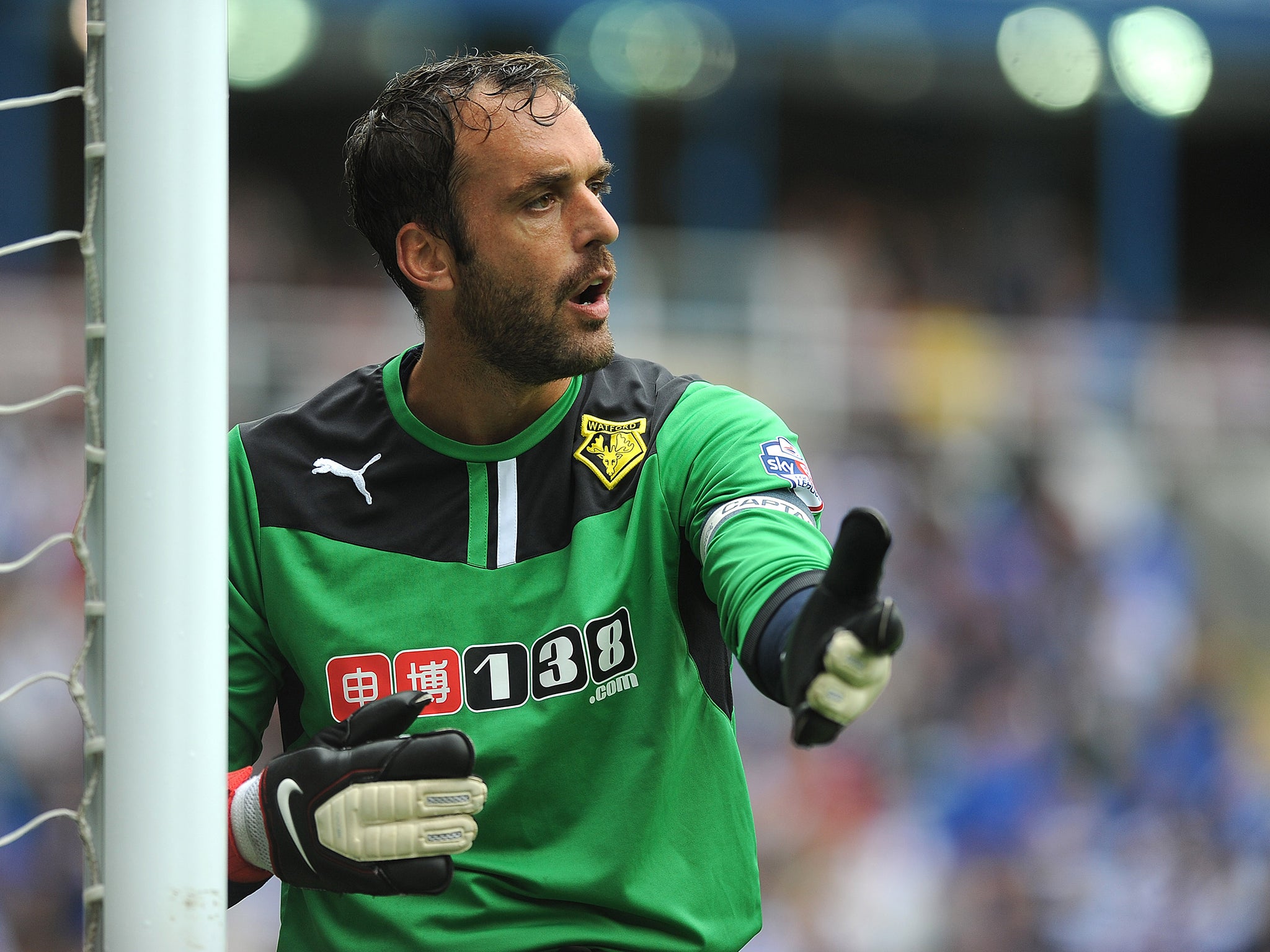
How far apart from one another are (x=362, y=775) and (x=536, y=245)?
3.05 ft

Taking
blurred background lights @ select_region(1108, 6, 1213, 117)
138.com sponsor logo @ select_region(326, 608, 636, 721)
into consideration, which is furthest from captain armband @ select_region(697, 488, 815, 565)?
blurred background lights @ select_region(1108, 6, 1213, 117)

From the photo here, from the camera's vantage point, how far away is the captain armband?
6.69 feet

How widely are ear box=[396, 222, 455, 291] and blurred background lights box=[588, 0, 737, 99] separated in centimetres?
786

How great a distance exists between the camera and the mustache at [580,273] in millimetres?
2396

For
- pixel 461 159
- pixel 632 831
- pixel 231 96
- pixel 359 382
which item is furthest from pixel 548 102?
pixel 231 96

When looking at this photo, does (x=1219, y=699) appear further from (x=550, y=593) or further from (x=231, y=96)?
(x=231, y=96)

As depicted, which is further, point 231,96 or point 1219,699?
point 231,96

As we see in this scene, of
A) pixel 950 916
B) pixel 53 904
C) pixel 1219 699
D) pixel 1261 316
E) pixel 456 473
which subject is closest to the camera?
pixel 456 473

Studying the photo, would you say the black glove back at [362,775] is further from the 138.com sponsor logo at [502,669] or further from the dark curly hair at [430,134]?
the dark curly hair at [430,134]

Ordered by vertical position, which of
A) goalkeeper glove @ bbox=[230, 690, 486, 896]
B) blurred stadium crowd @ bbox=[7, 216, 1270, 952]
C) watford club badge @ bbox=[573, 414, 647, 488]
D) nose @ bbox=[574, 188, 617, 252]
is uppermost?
nose @ bbox=[574, 188, 617, 252]

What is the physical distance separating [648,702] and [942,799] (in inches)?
232

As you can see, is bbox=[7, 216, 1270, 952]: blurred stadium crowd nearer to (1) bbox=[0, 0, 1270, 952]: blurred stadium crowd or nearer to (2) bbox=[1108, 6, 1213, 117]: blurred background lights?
(1) bbox=[0, 0, 1270, 952]: blurred stadium crowd

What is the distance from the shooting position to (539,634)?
226 cm

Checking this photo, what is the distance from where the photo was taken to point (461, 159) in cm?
246
